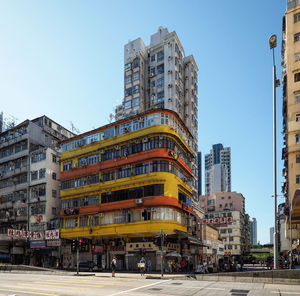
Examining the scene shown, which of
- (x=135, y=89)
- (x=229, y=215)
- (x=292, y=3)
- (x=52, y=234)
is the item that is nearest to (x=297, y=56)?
(x=292, y=3)

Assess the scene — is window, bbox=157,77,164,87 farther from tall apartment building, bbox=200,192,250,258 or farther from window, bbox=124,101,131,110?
tall apartment building, bbox=200,192,250,258

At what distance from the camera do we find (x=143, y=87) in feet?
262

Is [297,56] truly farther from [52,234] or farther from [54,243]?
[54,243]

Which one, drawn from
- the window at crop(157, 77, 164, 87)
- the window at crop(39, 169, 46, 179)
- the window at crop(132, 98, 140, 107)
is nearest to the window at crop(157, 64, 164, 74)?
the window at crop(157, 77, 164, 87)

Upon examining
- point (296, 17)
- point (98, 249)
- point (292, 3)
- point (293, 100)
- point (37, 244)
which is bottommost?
point (37, 244)

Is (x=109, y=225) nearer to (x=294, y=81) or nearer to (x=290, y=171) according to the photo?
(x=290, y=171)

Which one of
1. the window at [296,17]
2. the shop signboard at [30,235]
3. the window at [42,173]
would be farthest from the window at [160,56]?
the shop signboard at [30,235]

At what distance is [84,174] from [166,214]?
15091mm

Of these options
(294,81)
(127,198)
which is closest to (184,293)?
(127,198)

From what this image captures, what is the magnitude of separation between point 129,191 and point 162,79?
38.4 meters

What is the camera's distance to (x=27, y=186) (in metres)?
56.7

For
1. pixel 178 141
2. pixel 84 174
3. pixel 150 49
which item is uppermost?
pixel 150 49

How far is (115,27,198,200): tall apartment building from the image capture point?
71.9 metres

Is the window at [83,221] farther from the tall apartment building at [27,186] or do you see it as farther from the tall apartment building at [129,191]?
the tall apartment building at [27,186]
